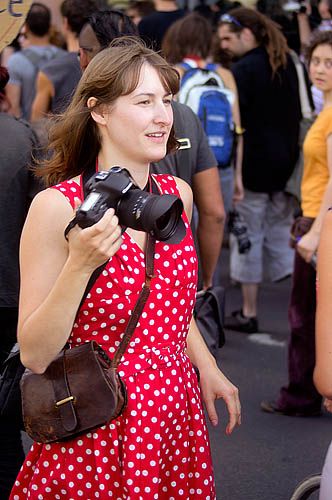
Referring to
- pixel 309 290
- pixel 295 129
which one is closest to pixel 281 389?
pixel 309 290

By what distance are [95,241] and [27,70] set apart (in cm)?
512

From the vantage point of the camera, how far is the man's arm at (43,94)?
442 centimetres

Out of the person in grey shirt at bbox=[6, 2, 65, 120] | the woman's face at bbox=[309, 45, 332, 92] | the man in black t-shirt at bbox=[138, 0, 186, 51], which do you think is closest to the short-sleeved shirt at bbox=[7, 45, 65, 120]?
the person in grey shirt at bbox=[6, 2, 65, 120]

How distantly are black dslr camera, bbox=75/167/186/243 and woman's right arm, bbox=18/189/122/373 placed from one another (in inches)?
1.3

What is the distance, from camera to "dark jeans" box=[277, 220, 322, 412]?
4.21 metres

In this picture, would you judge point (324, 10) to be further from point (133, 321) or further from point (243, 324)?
point (133, 321)

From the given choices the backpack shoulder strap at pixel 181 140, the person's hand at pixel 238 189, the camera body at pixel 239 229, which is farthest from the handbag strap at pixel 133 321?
the person's hand at pixel 238 189

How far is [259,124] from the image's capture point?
589 cm

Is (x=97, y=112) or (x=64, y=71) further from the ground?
(x=97, y=112)

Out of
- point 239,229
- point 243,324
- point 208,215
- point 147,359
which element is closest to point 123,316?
point 147,359

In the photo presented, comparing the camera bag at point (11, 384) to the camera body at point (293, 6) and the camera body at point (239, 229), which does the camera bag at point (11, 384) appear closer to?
the camera body at point (239, 229)

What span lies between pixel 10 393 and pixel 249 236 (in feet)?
12.4

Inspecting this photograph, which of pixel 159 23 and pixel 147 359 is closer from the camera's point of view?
pixel 147 359

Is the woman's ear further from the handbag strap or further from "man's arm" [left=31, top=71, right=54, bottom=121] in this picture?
"man's arm" [left=31, top=71, right=54, bottom=121]
